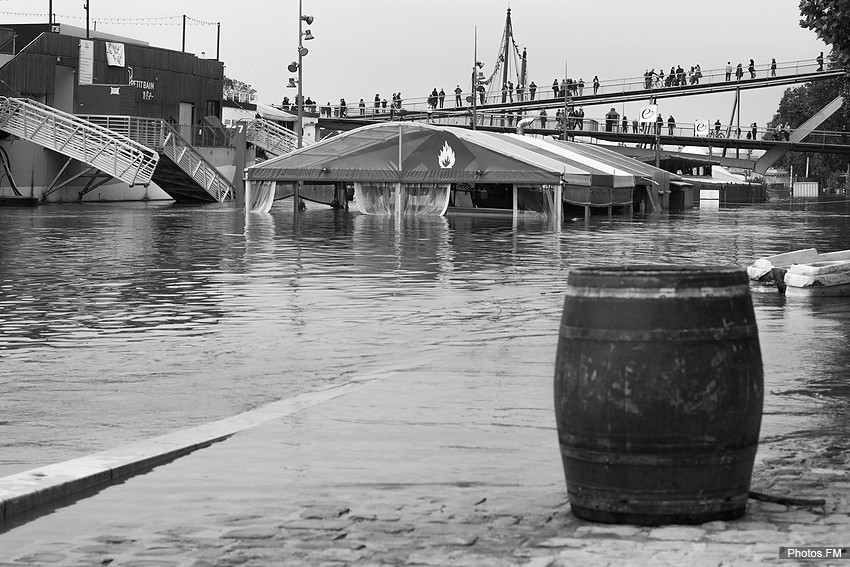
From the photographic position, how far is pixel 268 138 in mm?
83000

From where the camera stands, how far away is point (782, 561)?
554 centimetres

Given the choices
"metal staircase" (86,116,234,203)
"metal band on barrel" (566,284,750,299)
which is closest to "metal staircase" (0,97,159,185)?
"metal staircase" (86,116,234,203)

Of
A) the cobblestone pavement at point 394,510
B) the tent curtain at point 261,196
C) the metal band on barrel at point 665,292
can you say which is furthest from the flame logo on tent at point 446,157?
the metal band on barrel at point 665,292

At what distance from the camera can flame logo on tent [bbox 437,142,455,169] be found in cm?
5122

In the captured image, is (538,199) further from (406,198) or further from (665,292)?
(665,292)

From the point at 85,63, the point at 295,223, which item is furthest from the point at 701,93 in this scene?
the point at 295,223

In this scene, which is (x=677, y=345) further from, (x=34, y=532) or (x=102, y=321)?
(x=102, y=321)

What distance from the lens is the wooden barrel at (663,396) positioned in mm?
6070

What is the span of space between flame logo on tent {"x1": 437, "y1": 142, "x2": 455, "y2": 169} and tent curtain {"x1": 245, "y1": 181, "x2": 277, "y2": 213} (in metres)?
6.60

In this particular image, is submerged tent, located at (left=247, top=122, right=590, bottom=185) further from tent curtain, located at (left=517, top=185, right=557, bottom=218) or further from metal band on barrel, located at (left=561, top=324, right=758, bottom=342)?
metal band on barrel, located at (left=561, top=324, right=758, bottom=342)

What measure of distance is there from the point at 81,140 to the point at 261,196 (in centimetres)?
1234

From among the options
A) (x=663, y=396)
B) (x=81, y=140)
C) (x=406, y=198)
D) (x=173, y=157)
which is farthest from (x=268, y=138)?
(x=663, y=396)

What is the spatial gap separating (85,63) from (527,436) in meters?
68.4

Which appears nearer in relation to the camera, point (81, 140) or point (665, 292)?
point (665, 292)
